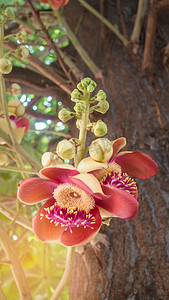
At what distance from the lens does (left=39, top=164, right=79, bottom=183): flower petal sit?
427 millimetres

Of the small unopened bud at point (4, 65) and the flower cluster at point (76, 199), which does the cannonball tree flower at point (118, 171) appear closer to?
the flower cluster at point (76, 199)

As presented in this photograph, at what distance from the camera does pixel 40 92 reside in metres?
1.22

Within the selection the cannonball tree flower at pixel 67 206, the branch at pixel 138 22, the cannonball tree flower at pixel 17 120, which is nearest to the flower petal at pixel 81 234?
the cannonball tree flower at pixel 67 206

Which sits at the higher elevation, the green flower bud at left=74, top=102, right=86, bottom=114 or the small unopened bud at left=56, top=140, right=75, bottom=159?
the green flower bud at left=74, top=102, right=86, bottom=114

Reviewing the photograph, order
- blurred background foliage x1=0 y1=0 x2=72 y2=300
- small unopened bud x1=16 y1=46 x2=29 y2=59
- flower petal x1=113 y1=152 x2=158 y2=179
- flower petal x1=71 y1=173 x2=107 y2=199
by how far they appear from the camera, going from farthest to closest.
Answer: blurred background foliage x1=0 y1=0 x2=72 y2=300 → small unopened bud x1=16 y1=46 x2=29 y2=59 → flower petal x1=113 y1=152 x2=158 y2=179 → flower petal x1=71 y1=173 x2=107 y2=199

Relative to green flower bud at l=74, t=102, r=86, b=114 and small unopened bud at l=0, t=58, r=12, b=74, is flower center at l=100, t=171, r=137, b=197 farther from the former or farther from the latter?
small unopened bud at l=0, t=58, r=12, b=74

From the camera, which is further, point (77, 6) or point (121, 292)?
point (77, 6)

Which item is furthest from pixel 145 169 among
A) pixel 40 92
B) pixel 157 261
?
pixel 40 92

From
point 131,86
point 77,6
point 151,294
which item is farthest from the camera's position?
point 77,6

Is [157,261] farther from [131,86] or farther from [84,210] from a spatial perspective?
[131,86]

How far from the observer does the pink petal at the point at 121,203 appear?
1.40 feet

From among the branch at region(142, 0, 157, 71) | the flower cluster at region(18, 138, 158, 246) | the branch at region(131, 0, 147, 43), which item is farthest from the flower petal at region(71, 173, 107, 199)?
the branch at region(131, 0, 147, 43)

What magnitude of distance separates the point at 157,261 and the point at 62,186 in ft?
1.16

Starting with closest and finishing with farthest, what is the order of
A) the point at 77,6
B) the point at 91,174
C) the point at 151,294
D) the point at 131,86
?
the point at 91,174
the point at 151,294
the point at 131,86
the point at 77,6
